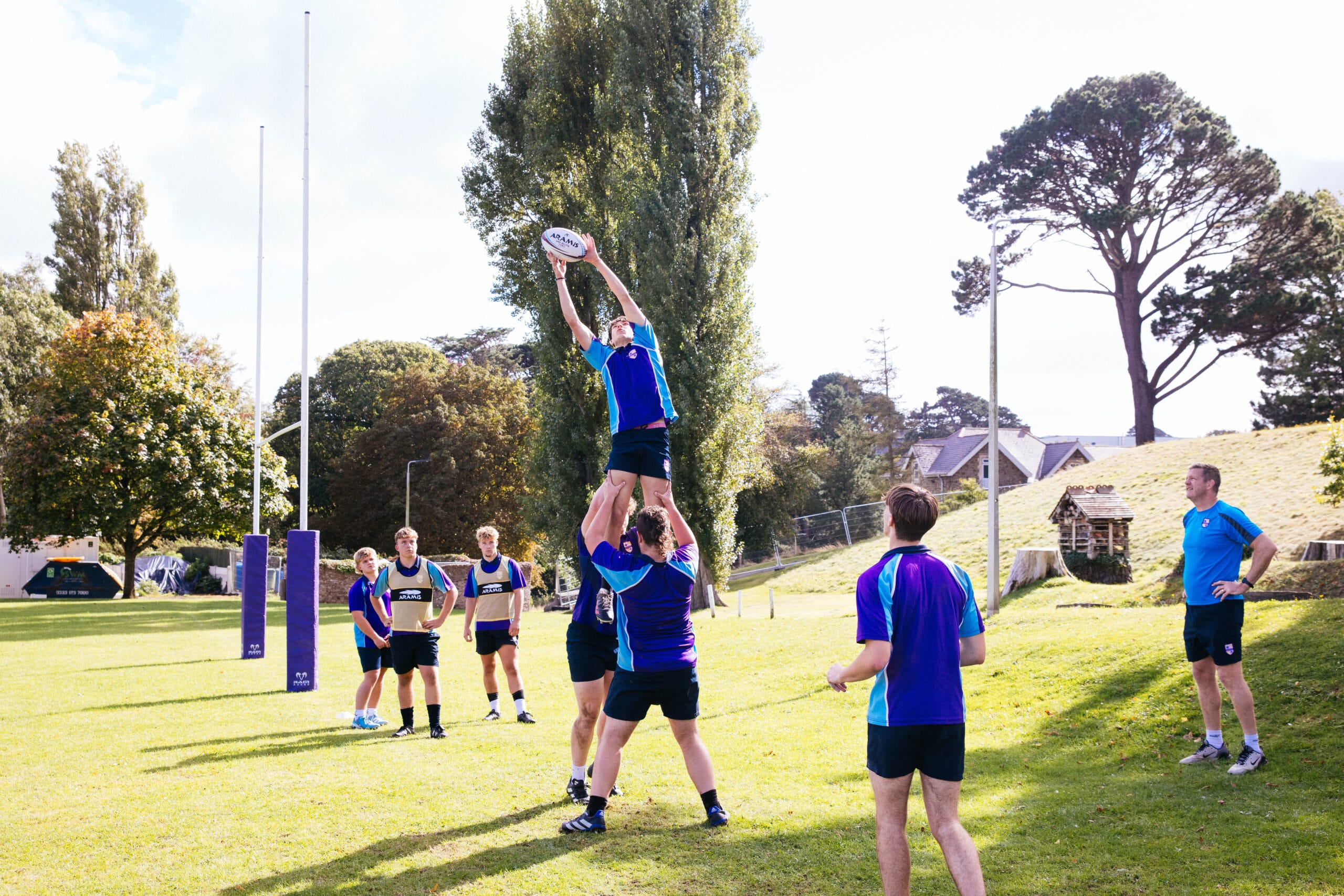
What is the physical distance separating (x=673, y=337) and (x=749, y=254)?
10.1ft

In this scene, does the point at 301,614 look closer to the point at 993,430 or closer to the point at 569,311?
the point at 569,311

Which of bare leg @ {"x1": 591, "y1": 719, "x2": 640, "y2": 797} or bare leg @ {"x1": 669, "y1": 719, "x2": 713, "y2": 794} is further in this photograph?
bare leg @ {"x1": 669, "y1": 719, "x2": 713, "y2": 794}

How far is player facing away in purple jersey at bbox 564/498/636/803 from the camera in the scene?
6109 mm

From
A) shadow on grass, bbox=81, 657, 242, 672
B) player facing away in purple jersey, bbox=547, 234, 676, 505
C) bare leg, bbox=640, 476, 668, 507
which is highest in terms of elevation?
player facing away in purple jersey, bbox=547, 234, 676, 505

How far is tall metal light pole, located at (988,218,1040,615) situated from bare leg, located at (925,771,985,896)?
12.4 m

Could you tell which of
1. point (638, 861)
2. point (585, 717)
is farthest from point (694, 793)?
point (638, 861)

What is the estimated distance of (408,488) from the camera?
4062 cm

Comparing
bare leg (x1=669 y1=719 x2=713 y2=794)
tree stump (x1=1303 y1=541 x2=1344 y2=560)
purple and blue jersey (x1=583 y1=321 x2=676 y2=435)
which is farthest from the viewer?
tree stump (x1=1303 y1=541 x2=1344 y2=560)

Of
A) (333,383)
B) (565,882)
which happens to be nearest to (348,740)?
(565,882)

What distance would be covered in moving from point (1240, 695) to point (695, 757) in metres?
4.15

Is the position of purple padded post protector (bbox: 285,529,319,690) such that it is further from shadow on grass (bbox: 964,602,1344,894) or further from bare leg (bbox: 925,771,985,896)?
bare leg (bbox: 925,771,985,896)

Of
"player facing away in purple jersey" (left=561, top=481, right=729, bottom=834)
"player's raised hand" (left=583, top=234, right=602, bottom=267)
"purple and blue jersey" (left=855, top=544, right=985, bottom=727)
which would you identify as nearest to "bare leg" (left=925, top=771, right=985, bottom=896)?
"purple and blue jersey" (left=855, top=544, right=985, bottom=727)

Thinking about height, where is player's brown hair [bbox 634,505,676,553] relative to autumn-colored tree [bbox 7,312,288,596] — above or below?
below

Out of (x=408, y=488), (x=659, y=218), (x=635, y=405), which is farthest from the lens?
(x=408, y=488)
